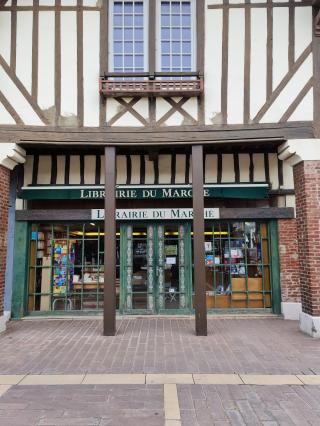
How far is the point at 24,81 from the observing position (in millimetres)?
6707

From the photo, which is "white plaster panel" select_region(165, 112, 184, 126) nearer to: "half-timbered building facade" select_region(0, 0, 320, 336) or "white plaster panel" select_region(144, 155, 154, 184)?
"half-timbered building facade" select_region(0, 0, 320, 336)

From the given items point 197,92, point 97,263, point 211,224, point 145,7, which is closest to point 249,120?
point 197,92

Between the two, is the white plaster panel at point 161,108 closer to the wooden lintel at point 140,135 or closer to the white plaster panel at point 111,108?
the wooden lintel at point 140,135

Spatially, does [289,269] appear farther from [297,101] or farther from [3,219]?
[3,219]

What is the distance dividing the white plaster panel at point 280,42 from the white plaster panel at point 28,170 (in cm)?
558

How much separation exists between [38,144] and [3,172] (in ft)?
3.01

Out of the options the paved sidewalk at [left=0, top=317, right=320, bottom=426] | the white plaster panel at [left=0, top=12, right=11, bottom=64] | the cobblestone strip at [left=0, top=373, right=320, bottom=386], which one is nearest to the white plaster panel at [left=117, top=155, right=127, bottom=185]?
the white plaster panel at [left=0, top=12, right=11, bottom=64]

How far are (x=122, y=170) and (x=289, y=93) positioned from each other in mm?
3925

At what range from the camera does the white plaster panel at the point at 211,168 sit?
8.14 m

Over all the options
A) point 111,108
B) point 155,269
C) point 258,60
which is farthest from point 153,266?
point 258,60

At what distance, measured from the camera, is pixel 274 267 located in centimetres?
780

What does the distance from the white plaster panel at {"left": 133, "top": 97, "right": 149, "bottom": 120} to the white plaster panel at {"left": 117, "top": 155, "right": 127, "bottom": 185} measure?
1662mm

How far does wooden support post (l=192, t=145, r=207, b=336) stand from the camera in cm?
614

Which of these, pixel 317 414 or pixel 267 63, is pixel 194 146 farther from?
pixel 317 414
